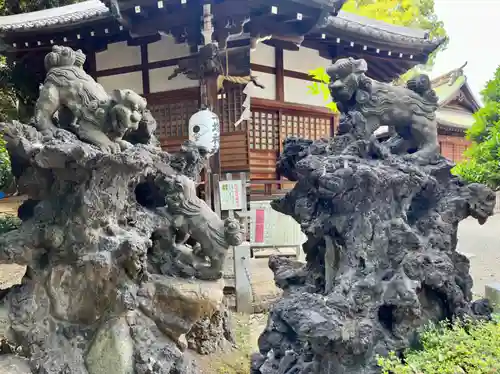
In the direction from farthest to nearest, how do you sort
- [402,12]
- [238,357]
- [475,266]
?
[402,12], [475,266], [238,357]

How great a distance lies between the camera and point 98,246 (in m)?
3.03

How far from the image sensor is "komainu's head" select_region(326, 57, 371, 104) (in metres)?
3.06

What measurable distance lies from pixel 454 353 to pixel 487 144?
230 centimetres

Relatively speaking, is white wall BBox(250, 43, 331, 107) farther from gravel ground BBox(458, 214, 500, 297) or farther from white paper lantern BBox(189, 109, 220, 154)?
gravel ground BBox(458, 214, 500, 297)

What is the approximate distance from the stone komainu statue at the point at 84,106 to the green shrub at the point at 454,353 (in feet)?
7.81

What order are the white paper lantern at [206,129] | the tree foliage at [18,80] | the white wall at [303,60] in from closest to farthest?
the white paper lantern at [206,129] < the white wall at [303,60] < the tree foliage at [18,80]

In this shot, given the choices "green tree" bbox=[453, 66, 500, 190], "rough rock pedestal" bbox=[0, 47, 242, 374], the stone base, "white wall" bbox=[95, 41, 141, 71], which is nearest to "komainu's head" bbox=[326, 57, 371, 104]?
"rough rock pedestal" bbox=[0, 47, 242, 374]

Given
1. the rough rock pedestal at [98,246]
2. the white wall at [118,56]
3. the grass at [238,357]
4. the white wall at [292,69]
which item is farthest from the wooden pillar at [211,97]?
the rough rock pedestal at [98,246]

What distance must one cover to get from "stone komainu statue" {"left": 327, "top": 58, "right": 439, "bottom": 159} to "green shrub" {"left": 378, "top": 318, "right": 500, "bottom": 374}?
4.19 feet

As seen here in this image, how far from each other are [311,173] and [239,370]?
222 cm

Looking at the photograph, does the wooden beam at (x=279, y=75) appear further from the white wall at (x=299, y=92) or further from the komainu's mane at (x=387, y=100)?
the komainu's mane at (x=387, y=100)

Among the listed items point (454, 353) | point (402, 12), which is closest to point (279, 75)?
point (454, 353)

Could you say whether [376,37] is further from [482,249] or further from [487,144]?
[482,249]

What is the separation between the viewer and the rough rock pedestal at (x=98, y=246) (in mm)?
3004
